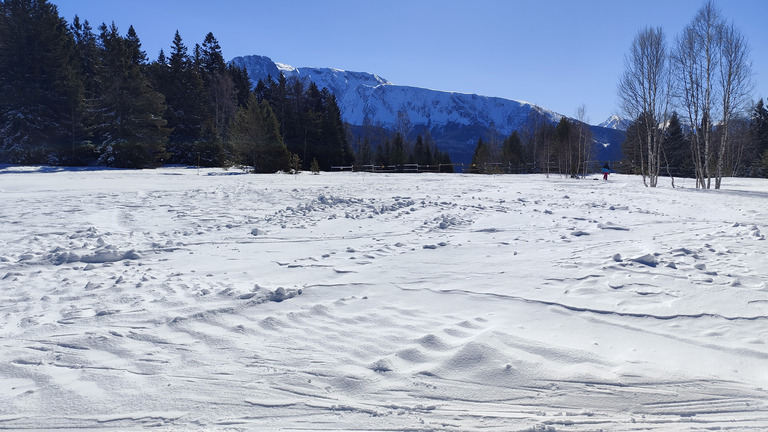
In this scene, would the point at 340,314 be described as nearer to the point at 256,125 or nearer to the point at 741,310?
the point at 741,310

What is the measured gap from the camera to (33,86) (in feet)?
89.0

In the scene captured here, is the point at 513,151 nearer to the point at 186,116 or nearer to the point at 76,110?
the point at 186,116

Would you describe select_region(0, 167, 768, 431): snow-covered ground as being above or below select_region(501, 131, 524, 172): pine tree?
below

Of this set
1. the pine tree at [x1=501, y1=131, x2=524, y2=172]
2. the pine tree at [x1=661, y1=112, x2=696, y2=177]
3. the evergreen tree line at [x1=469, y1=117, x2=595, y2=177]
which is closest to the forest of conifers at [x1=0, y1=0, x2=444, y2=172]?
the evergreen tree line at [x1=469, y1=117, x2=595, y2=177]

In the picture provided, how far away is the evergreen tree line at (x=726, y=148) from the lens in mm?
38219

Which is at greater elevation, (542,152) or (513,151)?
(513,151)

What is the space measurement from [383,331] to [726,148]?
48.0 meters

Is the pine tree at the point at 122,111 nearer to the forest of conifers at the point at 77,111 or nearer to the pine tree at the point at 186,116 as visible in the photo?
the forest of conifers at the point at 77,111

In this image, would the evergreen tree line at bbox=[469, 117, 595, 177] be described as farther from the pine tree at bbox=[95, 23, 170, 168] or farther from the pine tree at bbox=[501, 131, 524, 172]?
the pine tree at bbox=[95, 23, 170, 168]

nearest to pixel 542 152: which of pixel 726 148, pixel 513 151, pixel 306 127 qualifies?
pixel 513 151

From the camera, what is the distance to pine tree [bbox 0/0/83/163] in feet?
87.6

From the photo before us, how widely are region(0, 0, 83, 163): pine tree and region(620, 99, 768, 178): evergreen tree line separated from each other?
4433 centimetres

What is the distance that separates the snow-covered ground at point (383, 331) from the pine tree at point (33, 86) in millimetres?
26588

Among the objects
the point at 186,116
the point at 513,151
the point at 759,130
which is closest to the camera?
the point at 186,116
